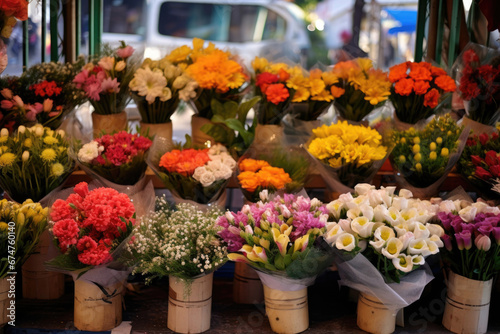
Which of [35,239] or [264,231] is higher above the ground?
[264,231]

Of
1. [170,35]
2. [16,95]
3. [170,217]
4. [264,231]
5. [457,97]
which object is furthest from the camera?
[170,35]

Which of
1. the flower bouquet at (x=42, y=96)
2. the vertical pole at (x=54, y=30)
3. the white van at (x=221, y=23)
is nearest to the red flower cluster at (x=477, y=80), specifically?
the flower bouquet at (x=42, y=96)

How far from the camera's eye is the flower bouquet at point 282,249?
6.36 feet

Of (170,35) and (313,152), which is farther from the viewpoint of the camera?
(170,35)

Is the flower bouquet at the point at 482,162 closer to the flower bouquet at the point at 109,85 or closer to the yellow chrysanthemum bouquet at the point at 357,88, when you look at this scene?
the yellow chrysanthemum bouquet at the point at 357,88

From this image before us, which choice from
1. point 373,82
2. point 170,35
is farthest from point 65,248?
point 170,35

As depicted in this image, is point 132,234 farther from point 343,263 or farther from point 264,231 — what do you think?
point 343,263

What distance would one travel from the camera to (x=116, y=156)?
2.31 m

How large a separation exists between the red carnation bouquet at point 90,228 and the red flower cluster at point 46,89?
782mm

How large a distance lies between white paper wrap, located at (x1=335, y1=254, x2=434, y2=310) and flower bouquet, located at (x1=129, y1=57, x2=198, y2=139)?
1086 millimetres

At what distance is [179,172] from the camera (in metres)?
2.32

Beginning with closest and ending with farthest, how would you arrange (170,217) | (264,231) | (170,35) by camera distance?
1. (264,231)
2. (170,217)
3. (170,35)

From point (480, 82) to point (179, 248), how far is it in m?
1.59

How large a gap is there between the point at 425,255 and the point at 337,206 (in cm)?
35
